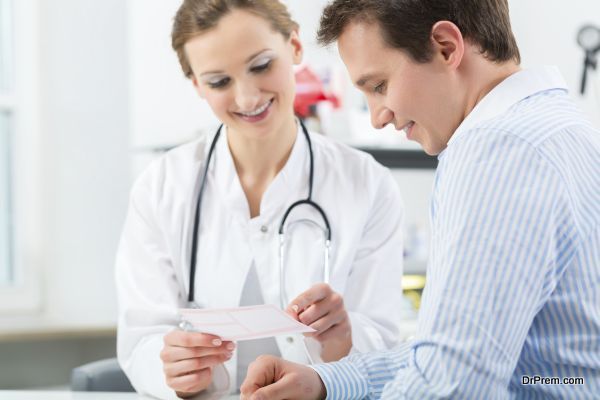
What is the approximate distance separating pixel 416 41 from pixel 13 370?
2.58m

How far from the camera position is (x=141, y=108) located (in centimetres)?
313

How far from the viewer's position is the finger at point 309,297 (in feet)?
4.74

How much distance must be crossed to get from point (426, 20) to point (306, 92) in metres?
1.83

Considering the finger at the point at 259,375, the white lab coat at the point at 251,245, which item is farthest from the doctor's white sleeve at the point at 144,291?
the finger at the point at 259,375

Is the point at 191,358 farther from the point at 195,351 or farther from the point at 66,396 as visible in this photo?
the point at 66,396

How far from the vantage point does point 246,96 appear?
1.63 meters

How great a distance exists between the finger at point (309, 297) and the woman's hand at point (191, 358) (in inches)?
5.5

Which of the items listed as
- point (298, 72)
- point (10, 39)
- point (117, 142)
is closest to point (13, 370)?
point (117, 142)

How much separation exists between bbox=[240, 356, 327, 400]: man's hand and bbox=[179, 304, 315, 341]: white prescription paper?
5cm

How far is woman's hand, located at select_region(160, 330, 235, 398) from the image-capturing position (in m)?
1.37

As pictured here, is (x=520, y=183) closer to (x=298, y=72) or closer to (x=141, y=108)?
(x=298, y=72)

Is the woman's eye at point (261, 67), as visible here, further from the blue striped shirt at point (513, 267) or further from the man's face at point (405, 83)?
the blue striped shirt at point (513, 267)

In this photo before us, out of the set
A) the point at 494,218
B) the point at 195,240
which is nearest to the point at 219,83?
the point at 195,240

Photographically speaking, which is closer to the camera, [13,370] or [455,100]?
[455,100]
